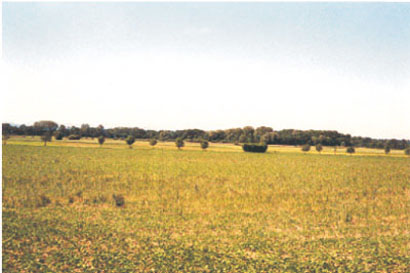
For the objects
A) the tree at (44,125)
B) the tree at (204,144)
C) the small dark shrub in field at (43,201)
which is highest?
the tree at (44,125)

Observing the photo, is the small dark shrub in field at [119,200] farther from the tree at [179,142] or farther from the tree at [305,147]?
the tree at [305,147]

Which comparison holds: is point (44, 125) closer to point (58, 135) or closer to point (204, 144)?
point (58, 135)

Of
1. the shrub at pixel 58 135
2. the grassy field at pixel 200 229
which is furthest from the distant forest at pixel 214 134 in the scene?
the grassy field at pixel 200 229

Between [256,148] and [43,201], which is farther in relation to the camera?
[256,148]

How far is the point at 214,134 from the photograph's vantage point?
197ft

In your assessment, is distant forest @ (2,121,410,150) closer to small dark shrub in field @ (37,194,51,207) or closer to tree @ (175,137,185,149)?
tree @ (175,137,185,149)

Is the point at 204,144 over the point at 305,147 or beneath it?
over

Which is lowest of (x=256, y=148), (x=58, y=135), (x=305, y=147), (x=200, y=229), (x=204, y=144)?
→ (x=200, y=229)

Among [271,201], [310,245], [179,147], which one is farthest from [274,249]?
[179,147]

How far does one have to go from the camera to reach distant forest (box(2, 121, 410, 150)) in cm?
3766

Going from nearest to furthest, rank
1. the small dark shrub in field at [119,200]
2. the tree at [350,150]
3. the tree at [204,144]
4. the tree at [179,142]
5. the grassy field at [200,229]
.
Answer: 1. the grassy field at [200,229]
2. the small dark shrub in field at [119,200]
3. the tree at [350,150]
4. the tree at [179,142]
5. the tree at [204,144]

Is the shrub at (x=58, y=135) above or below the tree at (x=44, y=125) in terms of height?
below

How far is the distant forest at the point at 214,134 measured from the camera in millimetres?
37656

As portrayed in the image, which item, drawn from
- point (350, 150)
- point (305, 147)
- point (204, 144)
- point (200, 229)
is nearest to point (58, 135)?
point (204, 144)
